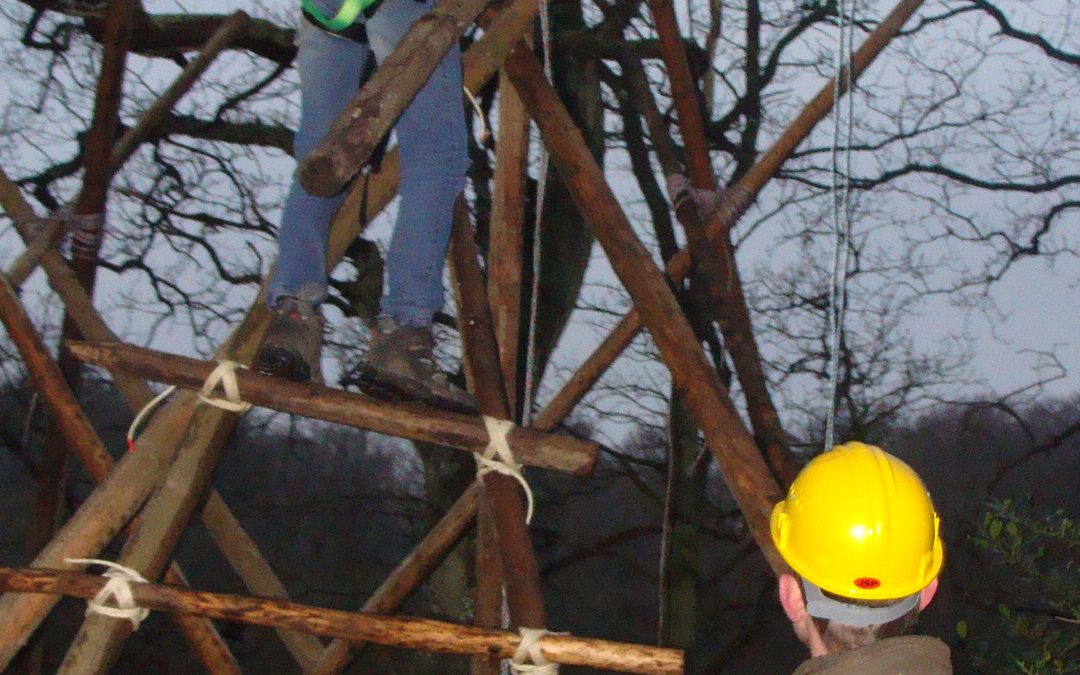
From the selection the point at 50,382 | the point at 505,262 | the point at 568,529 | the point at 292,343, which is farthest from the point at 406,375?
the point at 568,529

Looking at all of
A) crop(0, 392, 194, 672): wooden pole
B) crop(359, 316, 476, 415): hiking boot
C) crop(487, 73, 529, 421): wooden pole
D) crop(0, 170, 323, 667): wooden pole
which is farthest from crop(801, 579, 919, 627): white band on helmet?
crop(0, 170, 323, 667): wooden pole

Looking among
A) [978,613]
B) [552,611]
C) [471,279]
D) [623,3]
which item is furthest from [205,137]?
[978,613]

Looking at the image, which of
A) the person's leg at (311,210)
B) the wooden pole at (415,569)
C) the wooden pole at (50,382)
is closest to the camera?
the person's leg at (311,210)

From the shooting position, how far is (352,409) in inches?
69.9

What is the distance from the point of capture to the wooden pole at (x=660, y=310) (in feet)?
6.06

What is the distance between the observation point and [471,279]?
232 centimetres

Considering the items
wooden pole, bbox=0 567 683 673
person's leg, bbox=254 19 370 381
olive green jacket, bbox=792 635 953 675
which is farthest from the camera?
person's leg, bbox=254 19 370 381

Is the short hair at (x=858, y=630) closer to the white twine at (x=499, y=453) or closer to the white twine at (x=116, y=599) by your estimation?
the white twine at (x=499, y=453)

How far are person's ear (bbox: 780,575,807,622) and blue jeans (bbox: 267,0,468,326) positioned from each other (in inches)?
33.4

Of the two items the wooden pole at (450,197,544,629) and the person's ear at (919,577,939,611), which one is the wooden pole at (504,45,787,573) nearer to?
the person's ear at (919,577,939,611)

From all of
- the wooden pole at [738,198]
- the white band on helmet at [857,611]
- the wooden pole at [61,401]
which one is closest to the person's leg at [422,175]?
the white band on helmet at [857,611]

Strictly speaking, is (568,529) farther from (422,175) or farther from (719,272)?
(422,175)

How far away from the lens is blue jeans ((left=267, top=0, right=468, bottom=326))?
2.01m

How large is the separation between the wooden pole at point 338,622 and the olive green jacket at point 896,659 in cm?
38
